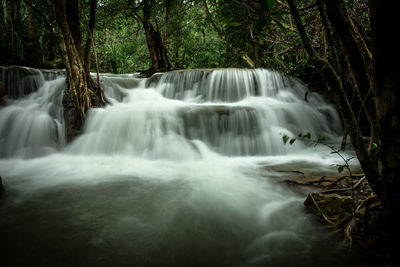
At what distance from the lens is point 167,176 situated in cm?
320

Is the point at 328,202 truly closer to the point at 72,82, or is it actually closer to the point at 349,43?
the point at 349,43

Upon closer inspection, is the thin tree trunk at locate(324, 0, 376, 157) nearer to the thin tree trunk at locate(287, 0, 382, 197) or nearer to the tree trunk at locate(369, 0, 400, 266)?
the thin tree trunk at locate(287, 0, 382, 197)

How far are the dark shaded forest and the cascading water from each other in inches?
21.4

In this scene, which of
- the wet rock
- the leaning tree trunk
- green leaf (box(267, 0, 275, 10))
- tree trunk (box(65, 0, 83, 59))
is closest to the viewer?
green leaf (box(267, 0, 275, 10))

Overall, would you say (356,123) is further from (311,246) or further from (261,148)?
(261,148)

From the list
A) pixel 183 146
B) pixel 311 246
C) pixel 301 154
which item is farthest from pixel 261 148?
pixel 311 246

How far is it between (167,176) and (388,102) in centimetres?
272

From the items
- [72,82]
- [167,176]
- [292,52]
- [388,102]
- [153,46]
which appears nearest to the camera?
[388,102]

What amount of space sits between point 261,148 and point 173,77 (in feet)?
13.8

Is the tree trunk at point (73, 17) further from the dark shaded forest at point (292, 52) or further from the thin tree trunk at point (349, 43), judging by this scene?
the thin tree trunk at point (349, 43)

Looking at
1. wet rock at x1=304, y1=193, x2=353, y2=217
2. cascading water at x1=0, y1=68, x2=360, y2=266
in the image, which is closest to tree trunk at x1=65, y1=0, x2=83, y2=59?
cascading water at x1=0, y1=68, x2=360, y2=266

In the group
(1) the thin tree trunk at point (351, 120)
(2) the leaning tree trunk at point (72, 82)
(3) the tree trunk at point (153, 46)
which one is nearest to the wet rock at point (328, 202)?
(1) the thin tree trunk at point (351, 120)

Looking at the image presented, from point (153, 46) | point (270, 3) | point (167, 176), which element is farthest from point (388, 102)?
point (153, 46)

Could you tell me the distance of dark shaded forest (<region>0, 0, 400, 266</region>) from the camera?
2.88 feet
